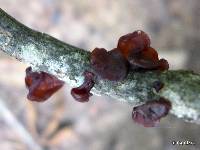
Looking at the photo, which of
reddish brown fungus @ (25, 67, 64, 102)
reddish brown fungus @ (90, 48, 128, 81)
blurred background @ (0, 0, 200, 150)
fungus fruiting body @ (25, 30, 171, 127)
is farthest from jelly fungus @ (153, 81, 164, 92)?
blurred background @ (0, 0, 200, 150)

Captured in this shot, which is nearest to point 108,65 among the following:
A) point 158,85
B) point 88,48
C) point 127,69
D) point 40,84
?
point 127,69

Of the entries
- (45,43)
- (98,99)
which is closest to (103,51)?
(45,43)

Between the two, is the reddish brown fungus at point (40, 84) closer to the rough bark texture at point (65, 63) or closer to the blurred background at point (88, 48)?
the rough bark texture at point (65, 63)

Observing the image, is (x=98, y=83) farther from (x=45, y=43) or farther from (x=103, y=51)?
(x=45, y=43)

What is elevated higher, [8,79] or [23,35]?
[8,79]

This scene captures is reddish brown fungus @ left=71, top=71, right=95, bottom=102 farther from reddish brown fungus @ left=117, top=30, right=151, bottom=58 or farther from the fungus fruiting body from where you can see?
reddish brown fungus @ left=117, top=30, right=151, bottom=58

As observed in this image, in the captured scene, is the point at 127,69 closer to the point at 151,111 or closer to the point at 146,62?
the point at 146,62
